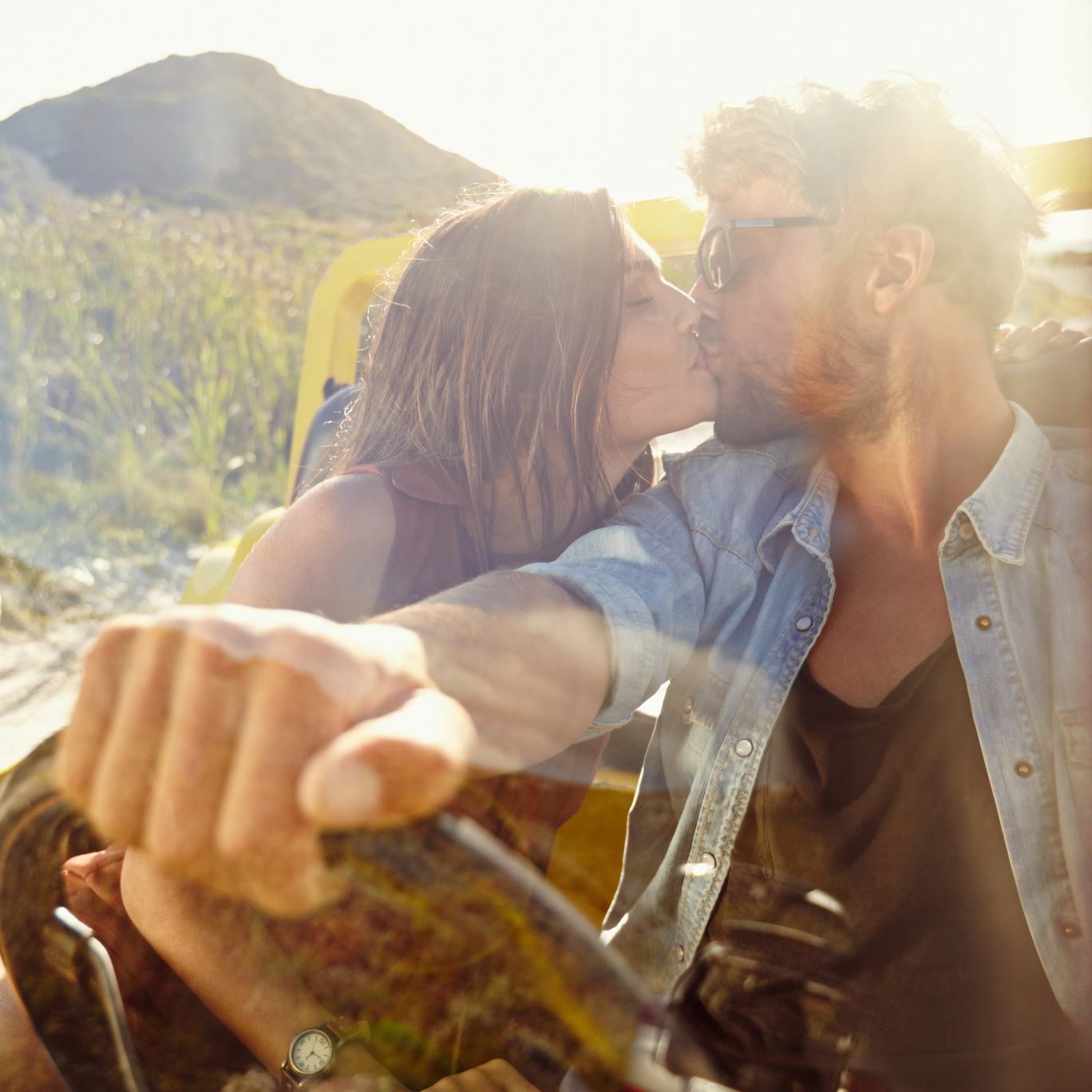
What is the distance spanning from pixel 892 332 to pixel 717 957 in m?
1.28

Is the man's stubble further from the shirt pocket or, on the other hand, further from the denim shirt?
the shirt pocket

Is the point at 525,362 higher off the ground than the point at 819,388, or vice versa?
the point at 525,362

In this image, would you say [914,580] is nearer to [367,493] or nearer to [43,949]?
[367,493]

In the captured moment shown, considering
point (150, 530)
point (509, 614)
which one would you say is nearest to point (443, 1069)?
point (509, 614)

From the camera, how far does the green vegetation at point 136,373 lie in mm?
5609

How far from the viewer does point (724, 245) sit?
67.1 inches

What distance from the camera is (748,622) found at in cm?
146

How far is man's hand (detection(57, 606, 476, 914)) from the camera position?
0.38 m

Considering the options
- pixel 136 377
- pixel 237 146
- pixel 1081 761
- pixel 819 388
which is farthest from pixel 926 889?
pixel 237 146

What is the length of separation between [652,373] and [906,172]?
69cm

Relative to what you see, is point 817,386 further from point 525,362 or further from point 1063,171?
point 1063,171

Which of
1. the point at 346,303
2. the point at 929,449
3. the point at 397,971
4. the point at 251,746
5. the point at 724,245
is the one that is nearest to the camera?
the point at 251,746

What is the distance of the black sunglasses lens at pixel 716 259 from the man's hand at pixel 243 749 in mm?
1504

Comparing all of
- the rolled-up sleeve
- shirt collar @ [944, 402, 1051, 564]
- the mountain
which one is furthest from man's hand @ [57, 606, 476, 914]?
the mountain
